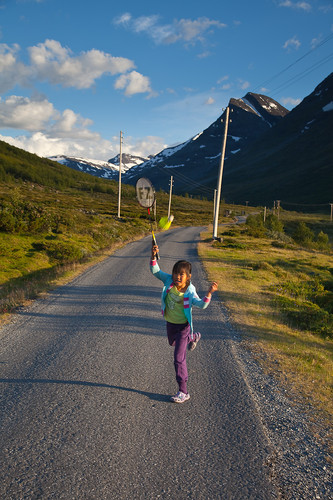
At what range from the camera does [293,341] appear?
7691 mm

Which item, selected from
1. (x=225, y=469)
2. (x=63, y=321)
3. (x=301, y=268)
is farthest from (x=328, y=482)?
(x=301, y=268)

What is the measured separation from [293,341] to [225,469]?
16.6 ft

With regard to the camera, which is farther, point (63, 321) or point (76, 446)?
point (63, 321)

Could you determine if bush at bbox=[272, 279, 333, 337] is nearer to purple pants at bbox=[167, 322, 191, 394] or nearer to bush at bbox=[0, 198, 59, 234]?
purple pants at bbox=[167, 322, 191, 394]

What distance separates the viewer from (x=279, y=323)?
893 cm

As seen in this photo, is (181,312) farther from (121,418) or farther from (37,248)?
(37,248)

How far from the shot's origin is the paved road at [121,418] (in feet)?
10.2

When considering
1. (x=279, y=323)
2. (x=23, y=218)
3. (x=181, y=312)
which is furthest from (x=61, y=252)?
(x=181, y=312)

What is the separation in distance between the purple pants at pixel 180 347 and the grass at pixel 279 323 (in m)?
1.86

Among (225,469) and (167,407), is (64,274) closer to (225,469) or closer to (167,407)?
(167,407)

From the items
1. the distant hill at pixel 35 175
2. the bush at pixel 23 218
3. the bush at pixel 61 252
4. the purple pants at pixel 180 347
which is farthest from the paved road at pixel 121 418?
the distant hill at pixel 35 175

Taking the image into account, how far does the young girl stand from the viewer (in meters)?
4.56

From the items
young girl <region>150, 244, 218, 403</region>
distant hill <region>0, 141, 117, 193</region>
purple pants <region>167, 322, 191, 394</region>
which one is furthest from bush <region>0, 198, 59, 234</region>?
distant hill <region>0, 141, 117, 193</region>

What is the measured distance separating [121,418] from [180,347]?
123cm
